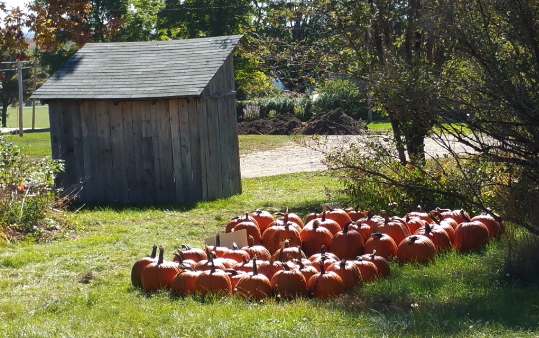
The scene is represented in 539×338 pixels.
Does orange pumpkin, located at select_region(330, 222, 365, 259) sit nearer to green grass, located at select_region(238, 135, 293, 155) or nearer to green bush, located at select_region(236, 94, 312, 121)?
green grass, located at select_region(238, 135, 293, 155)

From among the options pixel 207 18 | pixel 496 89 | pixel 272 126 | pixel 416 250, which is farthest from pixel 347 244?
pixel 207 18

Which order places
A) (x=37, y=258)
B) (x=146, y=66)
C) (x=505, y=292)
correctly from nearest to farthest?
(x=505, y=292) → (x=37, y=258) → (x=146, y=66)

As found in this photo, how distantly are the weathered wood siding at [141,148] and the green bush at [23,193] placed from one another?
2338mm

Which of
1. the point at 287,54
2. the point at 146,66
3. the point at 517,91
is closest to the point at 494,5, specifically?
the point at 517,91

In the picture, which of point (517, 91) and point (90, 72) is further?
point (90, 72)

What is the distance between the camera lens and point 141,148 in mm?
13086

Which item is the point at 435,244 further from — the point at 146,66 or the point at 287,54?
the point at 146,66

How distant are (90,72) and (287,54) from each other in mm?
3830

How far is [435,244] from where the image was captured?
285 inches

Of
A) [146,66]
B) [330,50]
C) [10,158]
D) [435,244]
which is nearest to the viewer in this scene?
[435,244]

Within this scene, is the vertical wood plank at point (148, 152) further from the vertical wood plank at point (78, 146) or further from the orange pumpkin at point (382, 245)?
the orange pumpkin at point (382, 245)

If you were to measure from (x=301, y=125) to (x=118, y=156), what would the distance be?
1876cm

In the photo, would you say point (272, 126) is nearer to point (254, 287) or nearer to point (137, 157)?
point (137, 157)

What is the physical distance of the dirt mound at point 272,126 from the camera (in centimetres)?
3115
